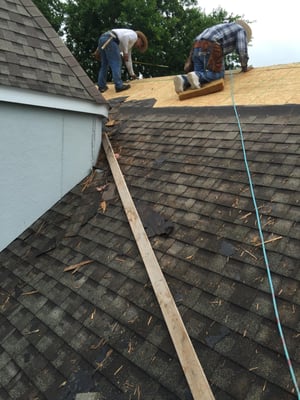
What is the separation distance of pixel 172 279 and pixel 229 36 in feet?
20.6

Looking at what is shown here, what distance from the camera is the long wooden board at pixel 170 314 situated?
1.88 m

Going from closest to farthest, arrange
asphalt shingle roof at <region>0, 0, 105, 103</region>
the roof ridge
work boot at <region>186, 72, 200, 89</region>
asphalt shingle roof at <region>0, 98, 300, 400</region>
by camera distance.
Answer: asphalt shingle roof at <region>0, 98, 300, 400</region> → asphalt shingle roof at <region>0, 0, 105, 103</region> → the roof ridge → work boot at <region>186, 72, 200, 89</region>

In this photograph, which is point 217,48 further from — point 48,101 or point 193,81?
point 48,101

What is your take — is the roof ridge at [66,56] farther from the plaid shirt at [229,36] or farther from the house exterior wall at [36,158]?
the plaid shirt at [229,36]

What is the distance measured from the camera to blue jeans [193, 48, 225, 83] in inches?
253

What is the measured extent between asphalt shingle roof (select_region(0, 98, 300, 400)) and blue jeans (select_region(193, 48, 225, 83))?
239 centimetres

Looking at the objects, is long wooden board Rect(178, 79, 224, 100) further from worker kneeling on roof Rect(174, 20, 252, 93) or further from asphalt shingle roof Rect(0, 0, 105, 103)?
asphalt shingle roof Rect(0, 0, 105, 103)

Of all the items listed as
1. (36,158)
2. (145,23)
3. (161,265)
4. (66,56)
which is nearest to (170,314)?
(161,265)

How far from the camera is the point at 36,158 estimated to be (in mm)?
4129

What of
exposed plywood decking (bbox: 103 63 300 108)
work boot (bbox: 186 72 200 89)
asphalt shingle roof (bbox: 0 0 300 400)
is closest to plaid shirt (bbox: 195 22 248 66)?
exposed plywood decking (bbox: 103 63 300 108)

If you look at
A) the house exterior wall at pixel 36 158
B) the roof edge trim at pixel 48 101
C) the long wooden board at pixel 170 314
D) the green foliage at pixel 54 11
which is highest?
the green foliage at pixel 54 11

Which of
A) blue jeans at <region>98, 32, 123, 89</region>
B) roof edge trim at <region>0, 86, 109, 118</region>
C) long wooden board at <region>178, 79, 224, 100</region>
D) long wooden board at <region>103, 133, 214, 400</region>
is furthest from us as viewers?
blue jeans at <region>98, 32, 123, 89</region>

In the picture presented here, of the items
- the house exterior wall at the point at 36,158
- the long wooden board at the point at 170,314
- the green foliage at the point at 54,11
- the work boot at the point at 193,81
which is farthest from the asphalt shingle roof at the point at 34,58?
the green foliage at the point at 54,11

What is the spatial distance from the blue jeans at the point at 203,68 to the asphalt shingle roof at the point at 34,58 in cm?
289
